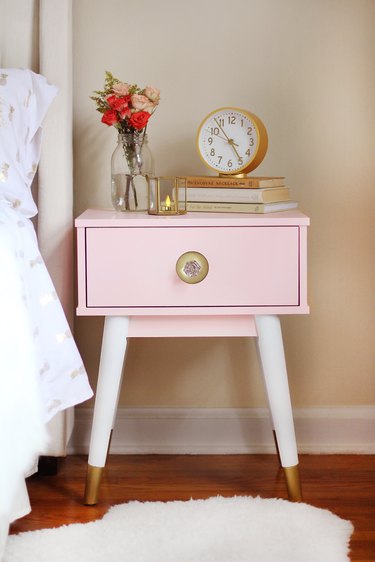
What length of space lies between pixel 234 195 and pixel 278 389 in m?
0.43

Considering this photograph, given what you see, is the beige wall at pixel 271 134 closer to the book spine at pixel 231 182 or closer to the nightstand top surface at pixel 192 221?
the book spine at pixel 231 182

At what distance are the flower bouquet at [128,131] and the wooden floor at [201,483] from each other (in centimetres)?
63

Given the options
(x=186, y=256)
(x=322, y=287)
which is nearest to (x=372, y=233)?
(x=322, y=287)

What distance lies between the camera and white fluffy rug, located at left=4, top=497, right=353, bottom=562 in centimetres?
157

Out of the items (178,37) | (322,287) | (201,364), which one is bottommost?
(201,364)

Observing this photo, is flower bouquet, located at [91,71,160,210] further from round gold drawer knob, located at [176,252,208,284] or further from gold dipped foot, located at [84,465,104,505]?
gold dipped foot, located at [84,465,104,505]

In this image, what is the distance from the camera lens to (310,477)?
1998mm

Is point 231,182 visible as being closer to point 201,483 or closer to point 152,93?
point 152,93

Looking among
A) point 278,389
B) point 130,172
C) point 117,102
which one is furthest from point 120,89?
point 278,389

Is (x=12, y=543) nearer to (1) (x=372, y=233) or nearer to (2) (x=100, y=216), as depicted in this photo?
(2) (x=100, y=216)

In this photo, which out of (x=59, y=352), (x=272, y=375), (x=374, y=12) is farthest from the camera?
(x=374, y=12)

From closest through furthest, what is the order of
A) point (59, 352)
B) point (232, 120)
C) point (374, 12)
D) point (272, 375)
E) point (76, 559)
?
point (76, 559), point (59, 352), point (272, 375), point (232, 120), point (374, 12)

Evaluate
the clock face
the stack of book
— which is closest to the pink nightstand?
the stack of book

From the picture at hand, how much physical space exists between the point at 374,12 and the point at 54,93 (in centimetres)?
82
